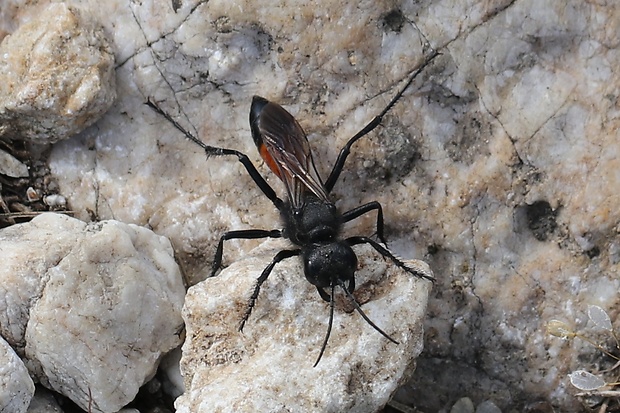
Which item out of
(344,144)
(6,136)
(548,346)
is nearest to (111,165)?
(6,136)

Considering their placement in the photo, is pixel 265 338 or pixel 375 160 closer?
pixel 265 338

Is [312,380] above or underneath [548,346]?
underneath

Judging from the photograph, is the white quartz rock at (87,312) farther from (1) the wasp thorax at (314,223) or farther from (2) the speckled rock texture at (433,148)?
(1) the wasp thorax at (314,223)

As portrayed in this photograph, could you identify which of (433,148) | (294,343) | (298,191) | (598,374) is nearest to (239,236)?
(298,191)

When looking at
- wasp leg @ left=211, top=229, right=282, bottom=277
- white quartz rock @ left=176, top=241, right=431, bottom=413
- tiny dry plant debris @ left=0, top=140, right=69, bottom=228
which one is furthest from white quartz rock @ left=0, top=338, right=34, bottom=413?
wasp leg @ left=211, top=229, right=282, bottom=277

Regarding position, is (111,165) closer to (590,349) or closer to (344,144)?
(344,144)

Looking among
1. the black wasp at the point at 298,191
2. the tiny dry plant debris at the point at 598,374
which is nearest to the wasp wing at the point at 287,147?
the black wasp at the point at 298,191

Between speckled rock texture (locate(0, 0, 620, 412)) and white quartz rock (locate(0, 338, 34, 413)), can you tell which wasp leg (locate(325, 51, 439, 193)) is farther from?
white quartz rock (locate(0, 338, 34, 413))
